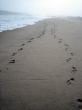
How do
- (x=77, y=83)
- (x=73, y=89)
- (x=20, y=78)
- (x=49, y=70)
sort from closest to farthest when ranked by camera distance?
(x=73, y=89), (x=77, y=83), (x=20, y=78), (x=49, y=70)

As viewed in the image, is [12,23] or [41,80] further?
[12,23]

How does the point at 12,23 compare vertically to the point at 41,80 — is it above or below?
above

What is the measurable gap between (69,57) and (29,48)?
5.42 feet

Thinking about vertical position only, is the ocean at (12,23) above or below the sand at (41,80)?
above

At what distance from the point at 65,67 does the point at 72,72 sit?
333 millimetres

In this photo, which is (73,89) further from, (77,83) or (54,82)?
(54,82)

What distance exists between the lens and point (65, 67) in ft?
12.5

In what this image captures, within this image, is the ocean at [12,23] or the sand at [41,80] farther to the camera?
the ocean at [12,23]

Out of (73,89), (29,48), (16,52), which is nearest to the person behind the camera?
(73,89)

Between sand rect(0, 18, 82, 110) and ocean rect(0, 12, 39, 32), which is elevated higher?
ocean rect(0, 12, 39, 32)

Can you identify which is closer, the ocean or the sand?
the sand

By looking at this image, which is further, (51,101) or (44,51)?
(44,51)

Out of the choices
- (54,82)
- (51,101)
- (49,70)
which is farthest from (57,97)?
(49,70)

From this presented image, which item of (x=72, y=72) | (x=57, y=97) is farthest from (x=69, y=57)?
(x=57, y=97)
